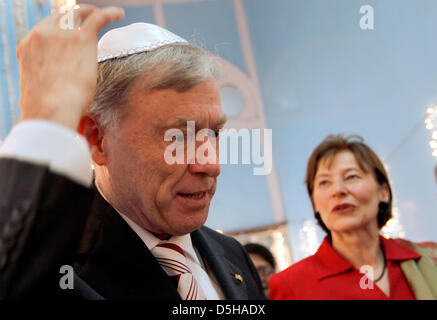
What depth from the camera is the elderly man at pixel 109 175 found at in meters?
0.31

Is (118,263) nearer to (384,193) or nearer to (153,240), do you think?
(153,240)

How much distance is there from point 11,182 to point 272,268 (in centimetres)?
109

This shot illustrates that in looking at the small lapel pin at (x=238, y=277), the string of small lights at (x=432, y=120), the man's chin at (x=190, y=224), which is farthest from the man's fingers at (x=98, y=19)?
the string of small lights at (x=432, y=120)

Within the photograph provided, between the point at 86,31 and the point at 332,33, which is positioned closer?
the point at 86,31

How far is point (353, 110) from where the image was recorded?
4.07 feet

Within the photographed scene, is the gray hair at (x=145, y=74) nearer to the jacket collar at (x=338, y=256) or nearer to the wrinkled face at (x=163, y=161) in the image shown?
the wrinkled face at (x=163, y=161)

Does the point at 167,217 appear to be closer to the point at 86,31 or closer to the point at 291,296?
the point at 86,31

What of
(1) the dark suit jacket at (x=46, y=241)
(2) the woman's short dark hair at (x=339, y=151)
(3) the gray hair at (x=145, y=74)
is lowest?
(1) the dark suit jacket at (x=46, y=241)

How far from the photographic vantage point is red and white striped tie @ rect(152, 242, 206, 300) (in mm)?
485

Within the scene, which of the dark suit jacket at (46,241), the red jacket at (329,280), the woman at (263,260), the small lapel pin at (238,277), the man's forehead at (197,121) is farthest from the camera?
the woman at (263,260)

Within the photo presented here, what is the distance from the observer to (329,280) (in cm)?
79

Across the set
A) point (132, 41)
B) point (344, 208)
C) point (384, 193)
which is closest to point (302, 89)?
point (384, 193)

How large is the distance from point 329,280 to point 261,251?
329 millimetres
